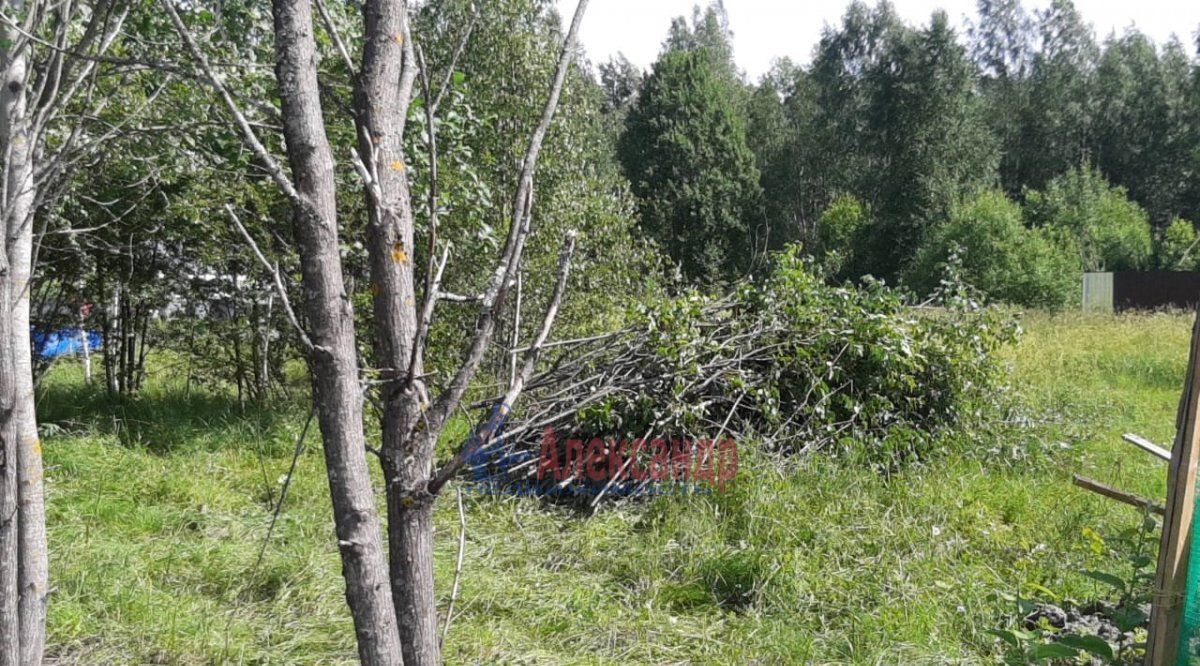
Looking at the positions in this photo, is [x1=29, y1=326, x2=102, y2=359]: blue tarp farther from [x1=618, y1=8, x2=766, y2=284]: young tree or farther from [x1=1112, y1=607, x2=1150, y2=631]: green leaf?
[x1=618, y1=8, x2=766, y2=284]: young tree

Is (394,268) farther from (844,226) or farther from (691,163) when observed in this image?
(844,226)

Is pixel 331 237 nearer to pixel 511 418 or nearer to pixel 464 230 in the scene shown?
pixel 511 418

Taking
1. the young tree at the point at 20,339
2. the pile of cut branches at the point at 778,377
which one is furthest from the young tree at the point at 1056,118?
the young tree at the point at 20,339

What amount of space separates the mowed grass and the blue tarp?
1337mm

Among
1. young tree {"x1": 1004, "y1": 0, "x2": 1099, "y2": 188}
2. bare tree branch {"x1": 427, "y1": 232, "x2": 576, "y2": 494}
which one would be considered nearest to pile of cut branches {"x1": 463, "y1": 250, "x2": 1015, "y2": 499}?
bare tree branch {"x1": 427, "y1": 232, "x2": 576, "y2": 494}

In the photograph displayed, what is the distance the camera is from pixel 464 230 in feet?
22.2

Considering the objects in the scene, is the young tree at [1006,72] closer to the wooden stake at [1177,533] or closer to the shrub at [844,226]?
the shrub at [844,226]

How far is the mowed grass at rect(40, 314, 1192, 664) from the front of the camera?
350 cm

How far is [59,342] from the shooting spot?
24.6 feet

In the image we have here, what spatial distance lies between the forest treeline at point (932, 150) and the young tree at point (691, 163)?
0.07 meters

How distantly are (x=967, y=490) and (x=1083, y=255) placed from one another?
24529 mm

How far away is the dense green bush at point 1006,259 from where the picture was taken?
64.1ft

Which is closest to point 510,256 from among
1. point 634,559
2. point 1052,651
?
point 1052,651

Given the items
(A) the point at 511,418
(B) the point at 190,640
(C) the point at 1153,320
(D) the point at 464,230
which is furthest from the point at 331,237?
(C) the point at 1153,320
